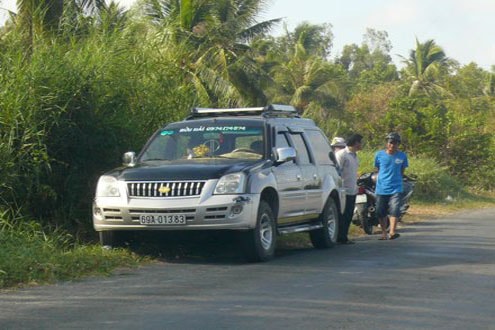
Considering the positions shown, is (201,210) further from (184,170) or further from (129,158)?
(129,158)

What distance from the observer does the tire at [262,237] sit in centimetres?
1126

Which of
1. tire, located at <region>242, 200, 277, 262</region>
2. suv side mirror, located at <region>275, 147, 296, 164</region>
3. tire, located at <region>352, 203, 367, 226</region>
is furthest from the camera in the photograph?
tire, located at <region>352, 203, 367, 226</region>

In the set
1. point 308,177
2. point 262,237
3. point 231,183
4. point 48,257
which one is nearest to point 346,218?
point 308,177

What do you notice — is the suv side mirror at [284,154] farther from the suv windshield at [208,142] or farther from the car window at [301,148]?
the car window at [301,148]

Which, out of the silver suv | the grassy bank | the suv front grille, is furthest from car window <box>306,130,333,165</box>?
the suv front grille

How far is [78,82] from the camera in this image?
42.9 feet

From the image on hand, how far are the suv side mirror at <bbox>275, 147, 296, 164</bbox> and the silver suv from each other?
1 centimetres

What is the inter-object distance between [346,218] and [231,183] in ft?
14.3

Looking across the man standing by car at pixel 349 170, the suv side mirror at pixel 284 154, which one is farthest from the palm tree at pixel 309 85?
the suv side mirror at pixel 284 154

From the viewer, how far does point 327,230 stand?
542 inches

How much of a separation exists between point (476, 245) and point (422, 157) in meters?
21.4

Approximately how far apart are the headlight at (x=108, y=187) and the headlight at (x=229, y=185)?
1256 mm

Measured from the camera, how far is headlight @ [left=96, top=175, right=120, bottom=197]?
37.4ft

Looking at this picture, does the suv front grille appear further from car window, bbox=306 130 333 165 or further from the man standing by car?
the man standing by car
